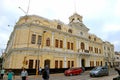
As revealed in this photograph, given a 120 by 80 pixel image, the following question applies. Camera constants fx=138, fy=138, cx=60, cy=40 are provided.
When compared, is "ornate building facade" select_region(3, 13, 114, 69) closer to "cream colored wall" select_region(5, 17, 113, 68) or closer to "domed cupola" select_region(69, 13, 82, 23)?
"cream colored wall" select_region(5, 17, 113, 68)

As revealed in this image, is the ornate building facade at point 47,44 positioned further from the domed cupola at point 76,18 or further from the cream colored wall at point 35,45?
the domed cupola at point 76,18

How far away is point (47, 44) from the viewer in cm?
3156

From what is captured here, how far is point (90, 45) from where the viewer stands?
44.4 metres

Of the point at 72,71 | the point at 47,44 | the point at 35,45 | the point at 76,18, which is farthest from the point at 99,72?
the point at 76,18

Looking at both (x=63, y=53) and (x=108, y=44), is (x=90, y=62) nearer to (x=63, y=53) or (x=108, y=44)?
(x=63, y=53)

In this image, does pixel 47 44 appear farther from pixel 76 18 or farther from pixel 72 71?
pixel 76 18

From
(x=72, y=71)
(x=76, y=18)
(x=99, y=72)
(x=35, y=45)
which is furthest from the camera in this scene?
(x=76, y=18)

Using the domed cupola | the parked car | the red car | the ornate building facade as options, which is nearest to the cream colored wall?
the ornate building facade

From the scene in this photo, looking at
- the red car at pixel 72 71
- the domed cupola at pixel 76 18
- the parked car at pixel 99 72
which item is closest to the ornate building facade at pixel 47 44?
the domed cupola at pixel 76 18

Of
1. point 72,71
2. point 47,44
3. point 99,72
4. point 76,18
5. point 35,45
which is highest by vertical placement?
point 76,18

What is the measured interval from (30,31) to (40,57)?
598cm

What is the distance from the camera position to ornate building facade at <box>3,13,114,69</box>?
2838cm

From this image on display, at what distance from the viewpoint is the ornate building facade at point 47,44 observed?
28.4 m

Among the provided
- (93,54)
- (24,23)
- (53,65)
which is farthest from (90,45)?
(24,23)
